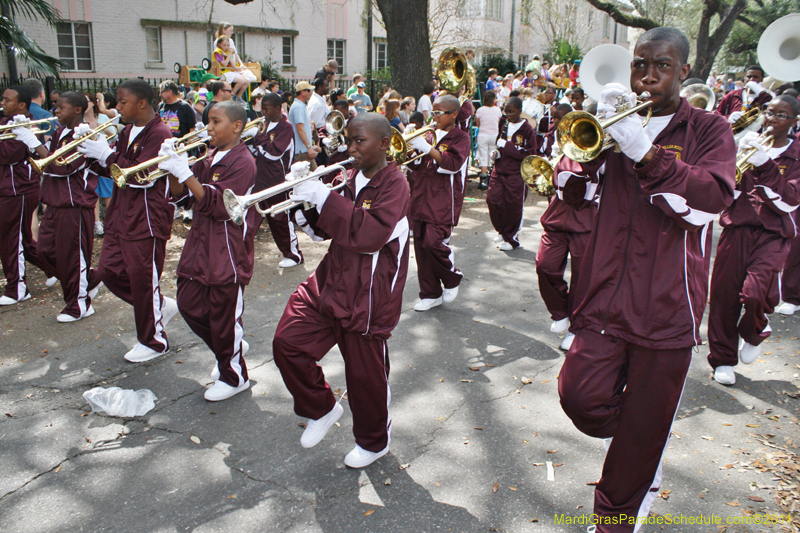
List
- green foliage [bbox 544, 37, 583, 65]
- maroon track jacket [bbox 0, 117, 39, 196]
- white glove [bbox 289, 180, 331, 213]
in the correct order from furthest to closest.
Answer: green foliage [bbox 544, 37, 583, 65]
maroon track jacket [bbox 0, 117, 39, 196]
white glove [bbox 289, 180, 331, 213]

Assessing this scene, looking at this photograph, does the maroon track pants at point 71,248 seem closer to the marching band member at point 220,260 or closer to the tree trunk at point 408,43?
the marching band member at point 220,260

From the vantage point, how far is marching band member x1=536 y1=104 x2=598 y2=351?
5.41 m

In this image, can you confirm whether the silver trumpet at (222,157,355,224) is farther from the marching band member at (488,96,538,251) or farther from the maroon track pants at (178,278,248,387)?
the marching band member at (488,96,538,251)

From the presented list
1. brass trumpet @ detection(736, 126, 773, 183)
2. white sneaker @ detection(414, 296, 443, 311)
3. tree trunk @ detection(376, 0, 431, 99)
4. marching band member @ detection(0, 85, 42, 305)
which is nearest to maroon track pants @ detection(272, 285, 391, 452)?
white sneaker @ detection(414, 296, 443, 311)

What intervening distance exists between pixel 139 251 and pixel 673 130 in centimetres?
391

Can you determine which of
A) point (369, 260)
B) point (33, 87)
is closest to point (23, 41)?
point (33, 87)

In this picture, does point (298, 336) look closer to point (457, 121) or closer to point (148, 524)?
point (148, 524)

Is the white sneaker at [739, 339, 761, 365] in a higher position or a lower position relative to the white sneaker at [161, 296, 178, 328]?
lower

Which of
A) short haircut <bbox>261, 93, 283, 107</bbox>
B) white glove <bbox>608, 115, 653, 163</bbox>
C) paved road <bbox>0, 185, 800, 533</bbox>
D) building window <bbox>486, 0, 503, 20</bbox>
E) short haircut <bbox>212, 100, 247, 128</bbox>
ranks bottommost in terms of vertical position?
paved road <bbox>0, 185, 800, 533</bbox>

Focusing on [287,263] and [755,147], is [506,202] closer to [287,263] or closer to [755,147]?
[287,263]

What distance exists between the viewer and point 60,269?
5785mm

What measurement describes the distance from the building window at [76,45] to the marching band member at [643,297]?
69.4 feet

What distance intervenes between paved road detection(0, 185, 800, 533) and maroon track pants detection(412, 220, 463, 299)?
635mm

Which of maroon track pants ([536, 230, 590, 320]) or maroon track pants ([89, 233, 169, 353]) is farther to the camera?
maroon track pants ([536, 230, 590, 320])
